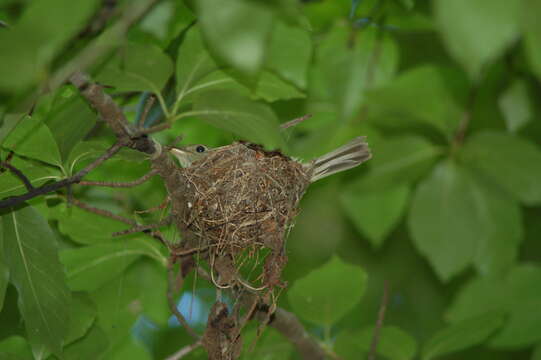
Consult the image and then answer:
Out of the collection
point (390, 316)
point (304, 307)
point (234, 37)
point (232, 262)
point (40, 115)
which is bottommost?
point (390, 316)

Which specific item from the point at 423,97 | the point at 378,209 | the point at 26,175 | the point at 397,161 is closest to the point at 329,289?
the point at 378,209

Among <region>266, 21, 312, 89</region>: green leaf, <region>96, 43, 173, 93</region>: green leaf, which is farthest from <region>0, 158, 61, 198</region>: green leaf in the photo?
<region>266, 21, 312, 89</region>: green leaf

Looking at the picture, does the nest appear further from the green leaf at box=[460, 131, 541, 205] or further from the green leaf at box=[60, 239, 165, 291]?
the green leaf at box=[460, 131, 541, 205]

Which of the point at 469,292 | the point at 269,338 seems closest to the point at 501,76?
the point at 469,292

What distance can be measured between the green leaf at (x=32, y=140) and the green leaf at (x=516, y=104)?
8.03 feet

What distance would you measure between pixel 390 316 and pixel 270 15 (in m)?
5.94

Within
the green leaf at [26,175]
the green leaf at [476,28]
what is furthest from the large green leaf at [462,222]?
the green leaf at [476,28]

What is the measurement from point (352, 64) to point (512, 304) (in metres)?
1.74

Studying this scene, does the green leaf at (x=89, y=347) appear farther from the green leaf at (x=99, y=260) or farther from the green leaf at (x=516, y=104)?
the green leaf at (x=516, y=104)

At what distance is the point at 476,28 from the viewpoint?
117 cm

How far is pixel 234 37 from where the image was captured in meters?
1.19

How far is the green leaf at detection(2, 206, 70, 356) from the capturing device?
2674 millimetres

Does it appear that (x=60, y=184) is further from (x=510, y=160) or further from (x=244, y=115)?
(x=510, y=160)

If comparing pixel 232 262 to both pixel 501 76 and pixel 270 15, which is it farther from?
pixel 270 15
